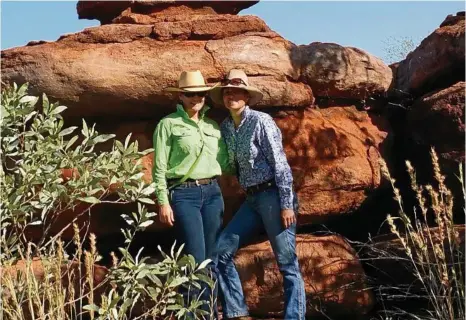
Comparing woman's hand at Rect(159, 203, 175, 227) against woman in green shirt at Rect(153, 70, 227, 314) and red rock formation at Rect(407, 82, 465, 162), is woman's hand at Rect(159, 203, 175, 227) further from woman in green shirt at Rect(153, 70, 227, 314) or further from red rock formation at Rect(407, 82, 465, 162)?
red rock formation at Rect(407, 82, 465, 162)

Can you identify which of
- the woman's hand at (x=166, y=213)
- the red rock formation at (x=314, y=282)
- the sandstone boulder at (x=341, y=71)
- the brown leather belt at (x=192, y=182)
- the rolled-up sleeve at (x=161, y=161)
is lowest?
the red rock formation at (x=314, y=282)

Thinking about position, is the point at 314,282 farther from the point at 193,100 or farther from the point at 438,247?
the point at 438,247

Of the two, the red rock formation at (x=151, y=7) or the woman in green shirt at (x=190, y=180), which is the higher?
the red rock formation at (x=151, y=7)

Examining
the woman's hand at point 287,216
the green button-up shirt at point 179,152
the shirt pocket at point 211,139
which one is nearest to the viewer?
the woman's hand at point 287,216

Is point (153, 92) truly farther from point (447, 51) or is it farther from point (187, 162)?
point (447, 51)

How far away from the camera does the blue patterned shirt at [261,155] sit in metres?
5.78

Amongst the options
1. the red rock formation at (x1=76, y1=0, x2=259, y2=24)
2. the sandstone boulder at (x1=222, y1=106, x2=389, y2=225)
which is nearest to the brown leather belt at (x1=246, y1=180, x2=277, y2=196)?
the sandstone boulder at (x1=222, y1=106, x2=389, y2=225)

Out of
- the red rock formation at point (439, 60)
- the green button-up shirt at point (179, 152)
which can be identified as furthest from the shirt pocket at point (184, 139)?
the red rock formation at point (439, 60)

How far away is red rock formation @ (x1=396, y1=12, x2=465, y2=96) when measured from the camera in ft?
25.2

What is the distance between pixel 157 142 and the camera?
5.89 m

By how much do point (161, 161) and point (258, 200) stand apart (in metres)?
0.83

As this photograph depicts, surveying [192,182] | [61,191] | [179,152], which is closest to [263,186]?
[192,182]

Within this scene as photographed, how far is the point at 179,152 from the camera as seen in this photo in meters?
5.93

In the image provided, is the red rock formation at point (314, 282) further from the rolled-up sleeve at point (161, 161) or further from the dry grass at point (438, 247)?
the rolled-up sleeve at point (161, 161)
